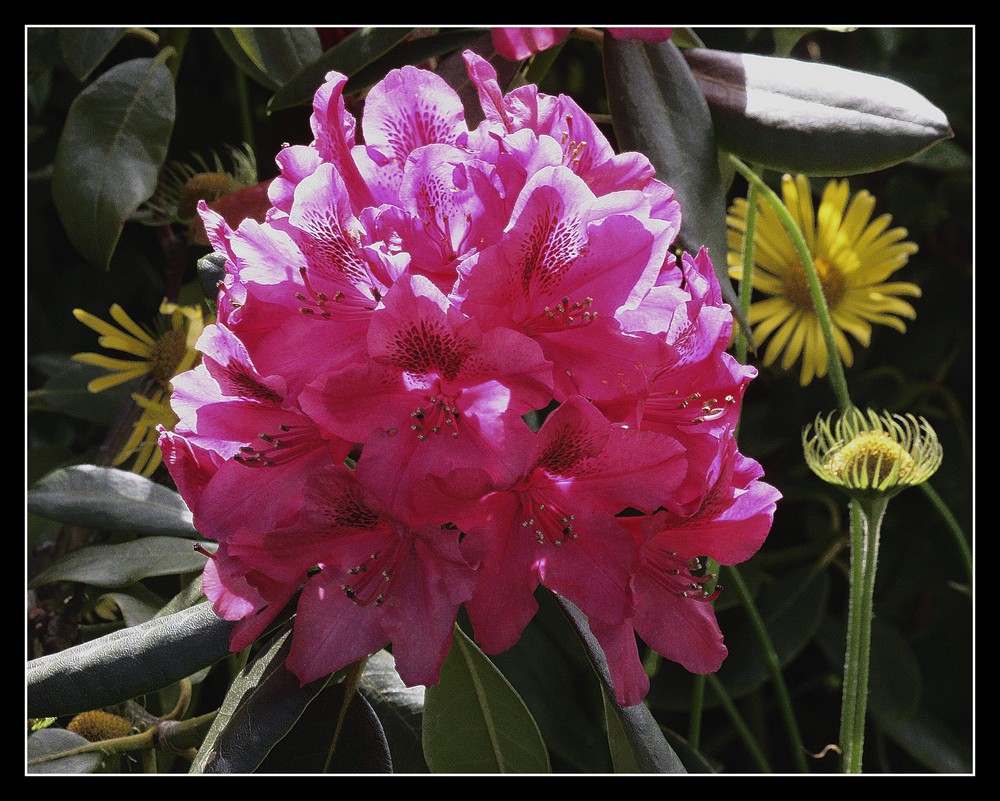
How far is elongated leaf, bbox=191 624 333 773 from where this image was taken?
58 cm

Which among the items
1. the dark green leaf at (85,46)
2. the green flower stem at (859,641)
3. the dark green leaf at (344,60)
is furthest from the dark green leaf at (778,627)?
the dark green leaf at (85,46)

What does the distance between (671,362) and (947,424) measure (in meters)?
0.78

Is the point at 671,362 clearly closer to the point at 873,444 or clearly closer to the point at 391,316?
the point at 391,316

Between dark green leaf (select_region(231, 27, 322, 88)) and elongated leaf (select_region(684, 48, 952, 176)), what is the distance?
1.03ft

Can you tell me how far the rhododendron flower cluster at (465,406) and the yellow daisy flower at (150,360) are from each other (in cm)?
32

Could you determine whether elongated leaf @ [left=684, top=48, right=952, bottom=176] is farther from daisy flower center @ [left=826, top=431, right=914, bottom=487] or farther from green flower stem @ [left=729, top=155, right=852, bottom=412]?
daisy flower center @ [left=826, top=431, right=914, bottom=487]

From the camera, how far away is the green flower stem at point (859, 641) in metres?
0.72

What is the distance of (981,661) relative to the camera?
83 cm

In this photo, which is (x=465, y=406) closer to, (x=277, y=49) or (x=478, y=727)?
(x=478, y=727)

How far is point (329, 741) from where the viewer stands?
0.63 m

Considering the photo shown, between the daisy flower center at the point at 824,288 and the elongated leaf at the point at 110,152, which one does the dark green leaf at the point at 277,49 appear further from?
the daisy flower center at the point at 824,288

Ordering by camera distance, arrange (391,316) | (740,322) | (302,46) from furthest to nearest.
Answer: (302,46) → (740,322) → (391,316)

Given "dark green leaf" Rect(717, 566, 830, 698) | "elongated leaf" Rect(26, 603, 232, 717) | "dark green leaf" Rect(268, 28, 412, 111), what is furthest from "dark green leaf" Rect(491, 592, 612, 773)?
"dark green leaf" Rect(268, 28, 412, 111)

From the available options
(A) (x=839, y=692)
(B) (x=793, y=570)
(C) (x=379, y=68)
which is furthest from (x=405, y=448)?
(A) (x=839, y=692)
